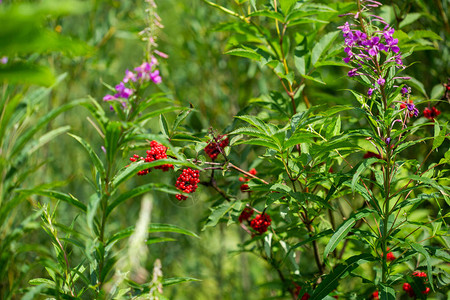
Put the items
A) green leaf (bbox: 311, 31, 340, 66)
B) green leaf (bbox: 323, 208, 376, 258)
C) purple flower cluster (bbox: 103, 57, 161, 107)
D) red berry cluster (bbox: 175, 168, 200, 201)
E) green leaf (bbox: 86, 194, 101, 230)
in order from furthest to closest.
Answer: green leaf (bbox: 311, 31, 340, 66) < red berry cluster (bbox: 175, 168, 200, 201) < green leaf (bbox: 323, 208, 376, 258) < purple flower cluster (bbox: 103, 57, 161, 107) < green leaf (bbox: 86, 194, 101, 230)

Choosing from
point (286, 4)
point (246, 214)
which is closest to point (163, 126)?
point (246, 214)

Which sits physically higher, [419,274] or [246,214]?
[246,214]

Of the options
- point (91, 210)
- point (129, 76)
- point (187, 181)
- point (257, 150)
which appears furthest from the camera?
point (257, 150)

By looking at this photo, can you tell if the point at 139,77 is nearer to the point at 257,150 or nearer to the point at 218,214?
the point at 218,214

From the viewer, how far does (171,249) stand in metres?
3.15

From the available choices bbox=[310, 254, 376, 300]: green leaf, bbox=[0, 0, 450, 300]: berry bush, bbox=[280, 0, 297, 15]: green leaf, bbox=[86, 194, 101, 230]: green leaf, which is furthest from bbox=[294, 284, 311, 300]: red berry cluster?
bbox=[280, 0, 297, 15]: green leaf

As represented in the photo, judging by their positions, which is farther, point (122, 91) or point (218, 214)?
point (218, 214)

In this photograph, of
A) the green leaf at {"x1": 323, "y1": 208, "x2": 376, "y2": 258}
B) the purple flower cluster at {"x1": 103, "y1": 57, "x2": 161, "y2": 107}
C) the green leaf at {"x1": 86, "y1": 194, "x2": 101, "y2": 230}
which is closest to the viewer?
the green leaf at {"x1": 86, "y1": 194, "x2": 101, "y2": 230}

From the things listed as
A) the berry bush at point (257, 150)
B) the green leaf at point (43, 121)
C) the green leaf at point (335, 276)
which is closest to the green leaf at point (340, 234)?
the berry bush at point (257, 150)

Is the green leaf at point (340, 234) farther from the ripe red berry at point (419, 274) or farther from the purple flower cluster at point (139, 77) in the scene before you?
the purple flower cluster at point (139, 77)

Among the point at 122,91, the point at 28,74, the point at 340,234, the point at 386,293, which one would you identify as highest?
the point at 122,91

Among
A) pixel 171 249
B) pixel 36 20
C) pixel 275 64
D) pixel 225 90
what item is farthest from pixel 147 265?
pixel 36 20

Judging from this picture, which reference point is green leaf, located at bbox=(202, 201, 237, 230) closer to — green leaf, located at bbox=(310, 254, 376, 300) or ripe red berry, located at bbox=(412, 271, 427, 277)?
green leaf, located at bbox=(310, 254, 376, 300)

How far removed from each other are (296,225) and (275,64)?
52 centimetres
